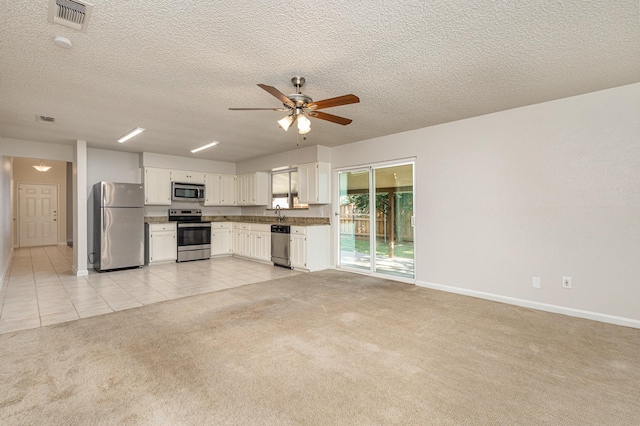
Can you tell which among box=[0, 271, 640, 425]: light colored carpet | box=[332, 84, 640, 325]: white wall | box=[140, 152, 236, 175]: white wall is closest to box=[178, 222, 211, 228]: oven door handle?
box=[140, 152, 236, 175]: white wall

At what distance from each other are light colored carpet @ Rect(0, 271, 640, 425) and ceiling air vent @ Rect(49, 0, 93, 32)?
2.47 metres

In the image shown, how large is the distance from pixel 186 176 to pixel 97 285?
10.7 feet

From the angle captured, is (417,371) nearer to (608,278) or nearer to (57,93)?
(608,278)

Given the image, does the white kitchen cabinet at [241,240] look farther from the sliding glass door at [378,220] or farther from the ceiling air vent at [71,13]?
the ceiling air vent at [71,13]

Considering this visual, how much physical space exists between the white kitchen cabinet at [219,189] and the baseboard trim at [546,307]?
5610mm

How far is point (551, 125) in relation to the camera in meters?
3.60

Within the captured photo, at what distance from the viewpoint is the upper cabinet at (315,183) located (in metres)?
6.02

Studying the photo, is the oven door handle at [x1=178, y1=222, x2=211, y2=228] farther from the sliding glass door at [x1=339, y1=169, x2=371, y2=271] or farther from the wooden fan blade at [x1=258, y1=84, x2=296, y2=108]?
the wooden fan blade at [x1=258, y1=84, x2=296, y2=108]

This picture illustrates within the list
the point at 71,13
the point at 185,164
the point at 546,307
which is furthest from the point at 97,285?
the point at 546,307

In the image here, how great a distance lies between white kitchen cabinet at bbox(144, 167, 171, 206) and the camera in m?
6.69

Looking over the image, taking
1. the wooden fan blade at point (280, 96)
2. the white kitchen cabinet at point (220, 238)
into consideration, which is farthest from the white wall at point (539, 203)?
the white kitchen cabinet at point (220, 238)

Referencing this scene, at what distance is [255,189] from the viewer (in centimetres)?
755

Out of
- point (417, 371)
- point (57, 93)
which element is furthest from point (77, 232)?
point (417, 371)

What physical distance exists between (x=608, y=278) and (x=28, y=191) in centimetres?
1387
